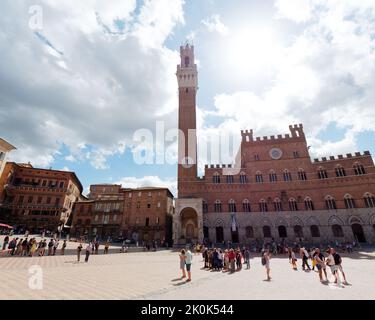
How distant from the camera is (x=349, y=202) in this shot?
3128cm

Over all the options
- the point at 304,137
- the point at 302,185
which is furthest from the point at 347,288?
the point at 304,137

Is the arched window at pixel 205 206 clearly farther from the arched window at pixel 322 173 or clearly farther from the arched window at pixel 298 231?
the arched window at pixel 322 173

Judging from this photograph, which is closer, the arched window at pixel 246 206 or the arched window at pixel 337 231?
the arched window at pixel 337 231

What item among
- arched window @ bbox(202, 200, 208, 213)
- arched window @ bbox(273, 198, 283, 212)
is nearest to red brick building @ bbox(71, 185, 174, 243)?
arched window @ bbox(202, 200, 208, 213)

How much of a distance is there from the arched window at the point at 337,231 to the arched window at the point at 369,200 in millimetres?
5255

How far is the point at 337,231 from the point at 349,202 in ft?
16.5

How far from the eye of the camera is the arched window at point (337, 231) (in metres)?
30.3

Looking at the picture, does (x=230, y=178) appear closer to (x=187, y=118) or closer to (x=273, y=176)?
(x=273, y=176)

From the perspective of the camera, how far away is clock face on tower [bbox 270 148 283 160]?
36.9 metres

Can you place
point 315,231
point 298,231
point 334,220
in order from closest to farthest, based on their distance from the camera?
1. point 334,220
2. point 315,231
3. point 298,231

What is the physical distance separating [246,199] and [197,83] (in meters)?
28.0

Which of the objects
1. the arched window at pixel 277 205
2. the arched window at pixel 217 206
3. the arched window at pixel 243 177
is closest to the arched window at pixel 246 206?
the arched window at pixel 243 177

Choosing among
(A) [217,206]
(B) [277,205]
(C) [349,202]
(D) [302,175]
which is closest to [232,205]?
(A) [217,206]
